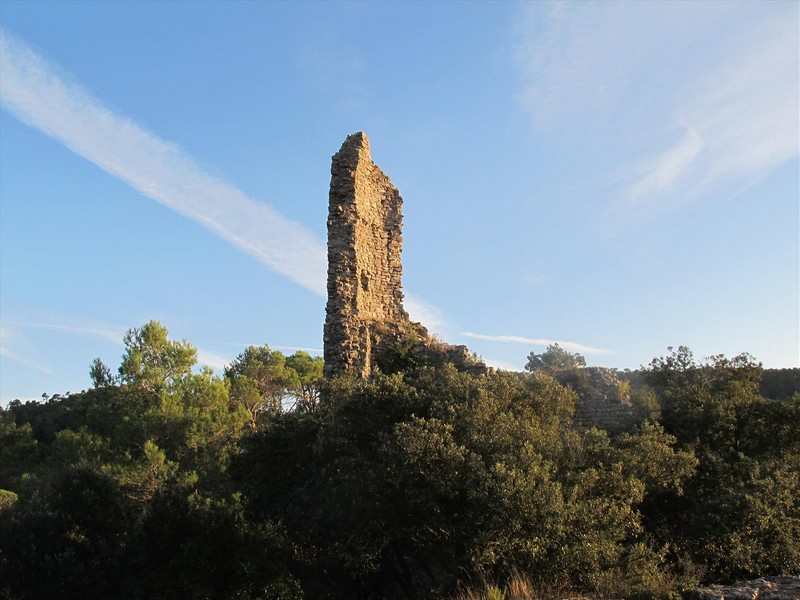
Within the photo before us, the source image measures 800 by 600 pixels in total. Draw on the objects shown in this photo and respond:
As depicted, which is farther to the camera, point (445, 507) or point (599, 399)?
point (599, 399)

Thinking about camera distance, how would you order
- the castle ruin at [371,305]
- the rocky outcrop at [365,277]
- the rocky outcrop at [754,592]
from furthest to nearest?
1. the rocky outcrop at [365,277]
2. the castle ruin at [371,305]
3. the rocky outcrop at [754,592]

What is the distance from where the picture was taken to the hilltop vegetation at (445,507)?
26.1 ft

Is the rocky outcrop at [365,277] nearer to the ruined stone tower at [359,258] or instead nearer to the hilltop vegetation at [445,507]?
the ruined stone tower at [359,258]

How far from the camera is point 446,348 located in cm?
1501

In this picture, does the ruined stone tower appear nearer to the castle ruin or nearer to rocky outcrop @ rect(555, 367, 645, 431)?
the castle ruin

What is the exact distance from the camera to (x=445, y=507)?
334 inches

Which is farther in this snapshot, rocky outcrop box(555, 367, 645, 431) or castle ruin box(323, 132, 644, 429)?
castle ruin box(323, 132, 644, 429)

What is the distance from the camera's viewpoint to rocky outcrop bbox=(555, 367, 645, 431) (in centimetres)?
1373

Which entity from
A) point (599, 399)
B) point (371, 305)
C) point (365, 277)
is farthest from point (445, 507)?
point (365, 277)

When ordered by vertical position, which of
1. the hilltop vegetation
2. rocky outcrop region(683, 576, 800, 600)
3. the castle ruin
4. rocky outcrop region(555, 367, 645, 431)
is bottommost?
rocky outcrop region(683, 576, 800, 600)

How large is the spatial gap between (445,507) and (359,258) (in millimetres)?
7715

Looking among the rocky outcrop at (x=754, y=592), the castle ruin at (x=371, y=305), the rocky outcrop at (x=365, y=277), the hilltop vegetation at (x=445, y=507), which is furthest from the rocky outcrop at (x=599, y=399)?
the rocky outcrop at (x=754, y=592)

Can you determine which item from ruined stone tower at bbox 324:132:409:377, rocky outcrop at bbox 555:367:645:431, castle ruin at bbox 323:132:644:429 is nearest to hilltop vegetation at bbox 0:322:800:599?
rocky outcrop at bbox 555:367:645:431

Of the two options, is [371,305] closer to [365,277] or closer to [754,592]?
[365,277]
